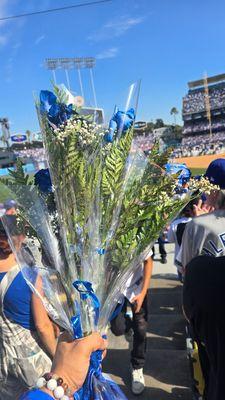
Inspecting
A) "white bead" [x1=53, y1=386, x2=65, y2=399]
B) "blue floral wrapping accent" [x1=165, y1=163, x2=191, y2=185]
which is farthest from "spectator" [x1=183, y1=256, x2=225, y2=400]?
"blue floral wrapping accent" [x1=165, y1=163, x2=191, y2=185]

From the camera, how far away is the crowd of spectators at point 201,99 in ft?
236

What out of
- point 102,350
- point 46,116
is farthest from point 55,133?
point 102,350

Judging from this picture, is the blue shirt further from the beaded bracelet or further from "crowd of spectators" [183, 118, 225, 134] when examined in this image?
"crowd of spectators" [183, 118, 225, 134]

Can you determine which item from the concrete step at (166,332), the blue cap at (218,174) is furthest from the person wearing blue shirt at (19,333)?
the concrete step at (166,332)

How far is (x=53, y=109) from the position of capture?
1602 mm

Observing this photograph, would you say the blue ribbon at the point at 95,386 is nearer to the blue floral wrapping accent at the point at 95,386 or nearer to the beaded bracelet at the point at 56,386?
the blue floral wrapping accent at the point at 95,386

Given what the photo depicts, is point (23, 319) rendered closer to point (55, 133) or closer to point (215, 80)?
point (55, 133)

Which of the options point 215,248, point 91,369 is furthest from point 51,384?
point 215,248

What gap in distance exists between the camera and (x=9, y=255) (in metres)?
2.34

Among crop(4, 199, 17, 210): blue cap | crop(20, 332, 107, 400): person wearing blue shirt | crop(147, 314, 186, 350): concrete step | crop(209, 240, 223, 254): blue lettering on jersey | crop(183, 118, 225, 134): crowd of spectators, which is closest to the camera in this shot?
crop(20, 332, 107, 400): person wearing blue shirt

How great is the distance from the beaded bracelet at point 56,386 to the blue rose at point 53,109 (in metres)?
0.98

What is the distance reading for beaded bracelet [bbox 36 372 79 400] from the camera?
1.28 meters

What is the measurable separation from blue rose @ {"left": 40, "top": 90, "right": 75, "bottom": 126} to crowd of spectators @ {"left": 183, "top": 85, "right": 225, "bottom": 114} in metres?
73.8

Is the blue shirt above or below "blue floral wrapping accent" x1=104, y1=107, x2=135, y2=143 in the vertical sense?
below
